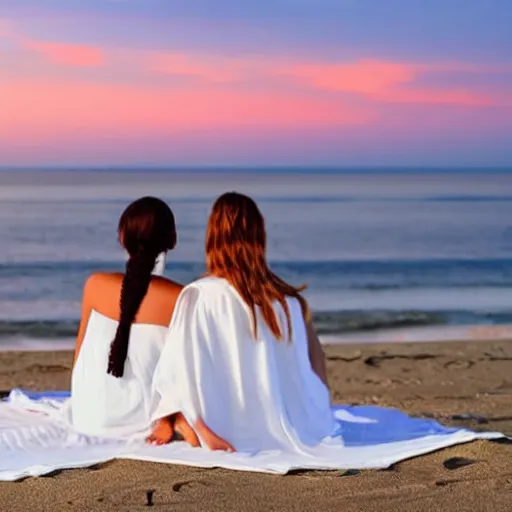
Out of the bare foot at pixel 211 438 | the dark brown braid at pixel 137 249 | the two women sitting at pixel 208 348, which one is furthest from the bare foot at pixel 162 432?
the dark brown braid at pixel 137 249

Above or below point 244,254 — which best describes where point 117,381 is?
below

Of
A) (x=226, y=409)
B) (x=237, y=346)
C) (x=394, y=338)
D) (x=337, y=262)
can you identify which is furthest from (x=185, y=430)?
(x=337, y=262)

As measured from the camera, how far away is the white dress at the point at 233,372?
15.7 ft

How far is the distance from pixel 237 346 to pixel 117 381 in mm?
677

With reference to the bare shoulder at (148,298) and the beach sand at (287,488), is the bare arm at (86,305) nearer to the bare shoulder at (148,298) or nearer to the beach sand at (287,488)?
the bare shoulder at (148,298)

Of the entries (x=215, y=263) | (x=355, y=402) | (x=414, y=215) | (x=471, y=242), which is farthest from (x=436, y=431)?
(x=414, y=215)

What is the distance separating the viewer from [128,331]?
5000 millimetres

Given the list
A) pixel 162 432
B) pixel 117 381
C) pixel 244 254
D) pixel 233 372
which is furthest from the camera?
pixel 117 381

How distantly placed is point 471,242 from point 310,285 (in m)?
11.0

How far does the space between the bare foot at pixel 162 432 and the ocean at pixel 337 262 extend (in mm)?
6582

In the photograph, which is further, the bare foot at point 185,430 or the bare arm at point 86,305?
the bare arm at point 86,305

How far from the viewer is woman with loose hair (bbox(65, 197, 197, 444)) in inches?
192

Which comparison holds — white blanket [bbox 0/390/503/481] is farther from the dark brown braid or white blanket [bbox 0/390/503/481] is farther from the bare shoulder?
the bare shoulder

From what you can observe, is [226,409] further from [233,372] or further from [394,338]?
[394,338]
